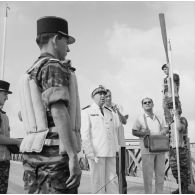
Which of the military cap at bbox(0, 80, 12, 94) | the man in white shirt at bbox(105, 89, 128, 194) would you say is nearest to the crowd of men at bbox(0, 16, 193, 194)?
the military cap at bbox(0, 80, 12, 94)

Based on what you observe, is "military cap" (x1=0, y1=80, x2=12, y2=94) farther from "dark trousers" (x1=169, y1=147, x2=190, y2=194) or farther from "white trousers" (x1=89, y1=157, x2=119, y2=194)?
"dark trousers" (x1=169, y1=147, x2=190, y2=194)

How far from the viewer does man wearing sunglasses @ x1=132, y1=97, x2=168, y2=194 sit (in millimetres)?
5711

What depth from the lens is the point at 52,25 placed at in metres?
2.63

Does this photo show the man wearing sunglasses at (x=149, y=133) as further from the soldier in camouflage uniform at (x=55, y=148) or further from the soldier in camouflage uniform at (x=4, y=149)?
the soldier in camouflage uniform at (x=55, y=148)

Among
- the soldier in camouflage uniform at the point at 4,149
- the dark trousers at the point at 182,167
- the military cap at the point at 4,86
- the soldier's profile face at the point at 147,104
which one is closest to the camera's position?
the soldier in camouflage uniform at the point at 4,149

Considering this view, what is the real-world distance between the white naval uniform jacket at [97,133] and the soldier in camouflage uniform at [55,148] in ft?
8.32

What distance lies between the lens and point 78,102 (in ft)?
8.50

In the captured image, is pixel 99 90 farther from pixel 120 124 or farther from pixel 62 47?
pixel 62 47

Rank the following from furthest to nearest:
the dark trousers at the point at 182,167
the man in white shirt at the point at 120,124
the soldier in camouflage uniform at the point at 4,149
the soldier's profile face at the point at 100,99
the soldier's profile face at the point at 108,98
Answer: the soldier's profile face at the point at 108,98 → the dark trousers at the point at 182,167 → the man in white shirt at the point at 120,124 → the soldier's profile face at the point at 100,99 → the soldier in camouflage uniform at the point at 4,149

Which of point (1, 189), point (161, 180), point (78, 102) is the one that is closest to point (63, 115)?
point (78, 102)

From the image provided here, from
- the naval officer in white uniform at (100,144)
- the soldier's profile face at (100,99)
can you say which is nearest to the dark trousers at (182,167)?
the naval officer in white uniform at (100,144)

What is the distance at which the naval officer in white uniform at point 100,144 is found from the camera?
4949 millimetres

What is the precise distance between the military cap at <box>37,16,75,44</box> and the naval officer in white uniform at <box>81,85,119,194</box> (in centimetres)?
263

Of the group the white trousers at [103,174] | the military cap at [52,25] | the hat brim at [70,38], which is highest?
the military cap at [52,25]
